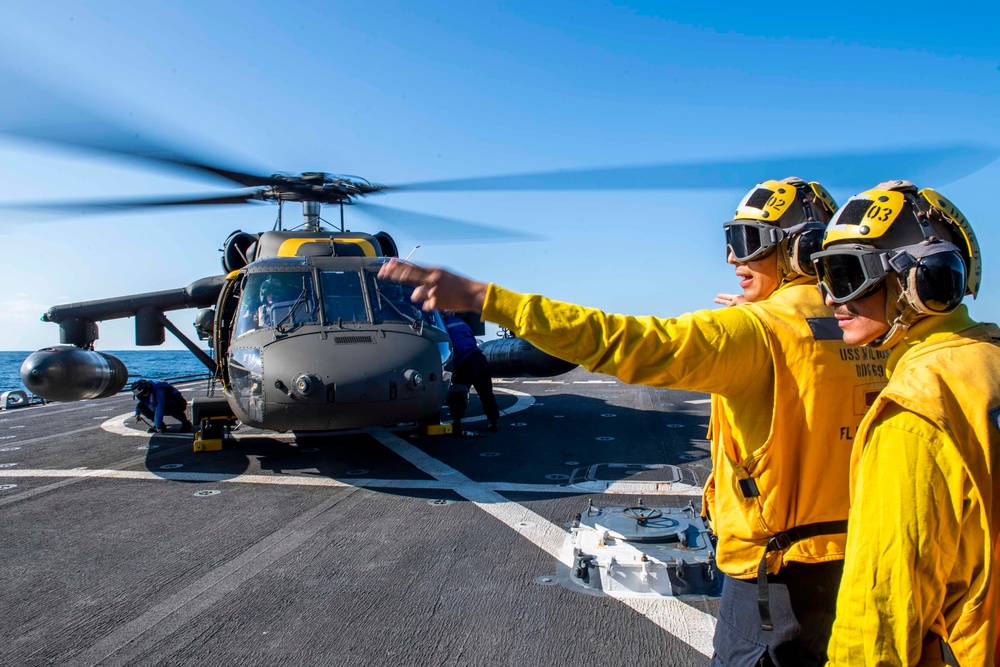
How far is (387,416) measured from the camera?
22.4 feet

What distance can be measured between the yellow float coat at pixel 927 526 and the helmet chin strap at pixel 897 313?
0.20 meters

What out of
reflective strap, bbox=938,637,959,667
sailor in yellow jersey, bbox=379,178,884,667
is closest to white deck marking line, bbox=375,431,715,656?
sailor in yellow jersey, bbox=379,178,884,667

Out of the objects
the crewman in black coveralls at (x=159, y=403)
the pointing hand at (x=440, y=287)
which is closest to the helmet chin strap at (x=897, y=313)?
the pointing hand at (x=440, y=287)

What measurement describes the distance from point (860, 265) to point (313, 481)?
20.5 feet

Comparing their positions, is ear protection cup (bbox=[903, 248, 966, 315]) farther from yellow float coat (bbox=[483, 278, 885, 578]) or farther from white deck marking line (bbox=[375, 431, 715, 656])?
white deck marking line (bbox=[375, 431, 715, 656])

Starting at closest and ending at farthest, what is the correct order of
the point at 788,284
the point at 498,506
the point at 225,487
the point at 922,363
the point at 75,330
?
the point at 922,363 < the point at 788,284 < the point at 498,506 < the point at 225,487 < the point at 75,330

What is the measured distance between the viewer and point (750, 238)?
8.44ft

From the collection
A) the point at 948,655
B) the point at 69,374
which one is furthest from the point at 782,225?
the point at 69,374

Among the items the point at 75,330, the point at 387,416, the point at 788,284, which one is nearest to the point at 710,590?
the point at 788,284

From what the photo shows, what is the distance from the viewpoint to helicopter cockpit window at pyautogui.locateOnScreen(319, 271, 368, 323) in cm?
771

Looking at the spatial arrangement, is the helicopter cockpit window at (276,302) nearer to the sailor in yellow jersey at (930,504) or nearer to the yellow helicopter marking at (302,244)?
the yellow helicopter marking at (302,244)

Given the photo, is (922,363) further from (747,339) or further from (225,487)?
(225,487)

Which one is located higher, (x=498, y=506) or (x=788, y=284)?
(x=788, y=284)

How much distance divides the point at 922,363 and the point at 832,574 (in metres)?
0.97
